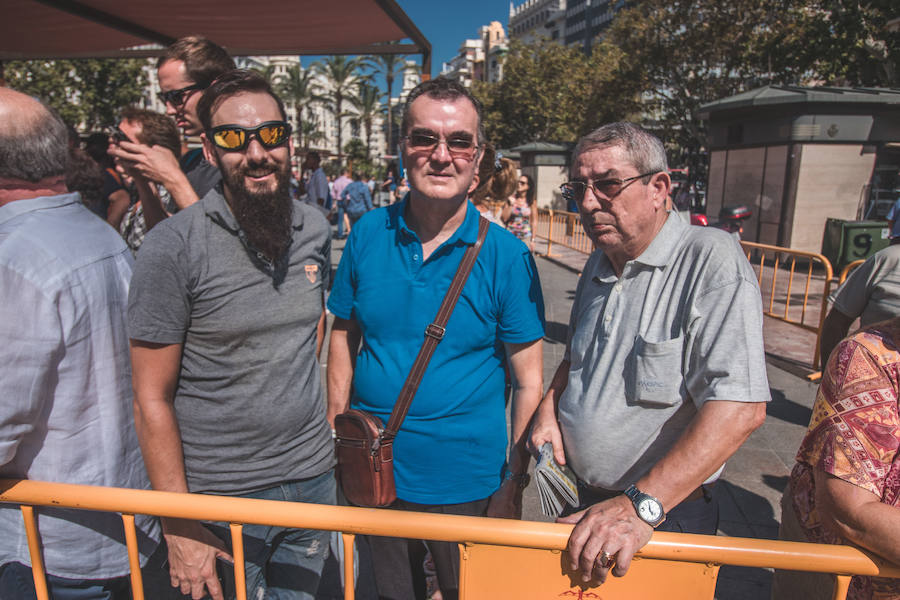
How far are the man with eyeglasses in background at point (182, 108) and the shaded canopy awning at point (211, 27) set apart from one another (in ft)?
6.89

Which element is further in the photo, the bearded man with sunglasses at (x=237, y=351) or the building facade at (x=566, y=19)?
the building facade at (x=566, y=19)

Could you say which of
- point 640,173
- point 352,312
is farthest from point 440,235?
point 640,173

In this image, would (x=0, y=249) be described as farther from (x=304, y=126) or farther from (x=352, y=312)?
(x=304, y=126)

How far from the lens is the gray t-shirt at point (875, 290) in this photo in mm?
3020

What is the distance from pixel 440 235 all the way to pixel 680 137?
25633 mm

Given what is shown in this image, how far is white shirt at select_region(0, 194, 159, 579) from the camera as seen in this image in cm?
141

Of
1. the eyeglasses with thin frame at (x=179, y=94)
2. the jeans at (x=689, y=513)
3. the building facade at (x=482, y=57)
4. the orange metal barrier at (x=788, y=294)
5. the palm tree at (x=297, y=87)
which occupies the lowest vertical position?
the orange metal barrier at (x=788, y=294)

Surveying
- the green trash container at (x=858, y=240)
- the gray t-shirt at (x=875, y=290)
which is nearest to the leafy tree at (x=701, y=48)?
the green trash container at (x=858, y=240)

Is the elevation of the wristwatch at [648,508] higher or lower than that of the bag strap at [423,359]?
lower

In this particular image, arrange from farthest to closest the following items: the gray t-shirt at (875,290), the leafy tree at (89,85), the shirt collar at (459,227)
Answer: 1. the leafy tree at (89,85)
2. the gray t-shirt at (875,290)
3. the shirt collar at (459,227)

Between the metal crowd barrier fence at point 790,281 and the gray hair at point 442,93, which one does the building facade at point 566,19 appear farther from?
the gray hair at point 442,93

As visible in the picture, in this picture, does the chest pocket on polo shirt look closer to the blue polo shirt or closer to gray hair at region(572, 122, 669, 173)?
the blue polo shirt

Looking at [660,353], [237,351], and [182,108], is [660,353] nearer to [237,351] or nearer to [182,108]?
[237,351]

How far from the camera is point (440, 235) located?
1.97m
